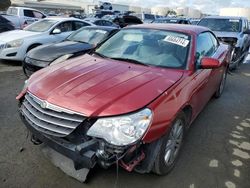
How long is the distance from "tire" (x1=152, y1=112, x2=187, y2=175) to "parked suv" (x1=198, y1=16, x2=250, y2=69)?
5.76m

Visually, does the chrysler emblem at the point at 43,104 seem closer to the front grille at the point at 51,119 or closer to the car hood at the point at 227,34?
the front grille at the point at 51,119

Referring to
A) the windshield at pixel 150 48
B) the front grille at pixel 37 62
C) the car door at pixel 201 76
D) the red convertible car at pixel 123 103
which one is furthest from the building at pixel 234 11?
the red convertible car at pixel 123 103

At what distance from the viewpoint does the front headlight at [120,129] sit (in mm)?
2240

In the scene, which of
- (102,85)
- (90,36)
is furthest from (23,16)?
(102,85)

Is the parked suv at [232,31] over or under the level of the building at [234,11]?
over

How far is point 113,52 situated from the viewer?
12.3 ft

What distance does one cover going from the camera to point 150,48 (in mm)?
3592

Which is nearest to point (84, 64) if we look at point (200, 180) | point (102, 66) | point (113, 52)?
point (102, 66)

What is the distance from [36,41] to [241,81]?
19.6 ft

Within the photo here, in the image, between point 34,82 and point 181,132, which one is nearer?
point 34,82

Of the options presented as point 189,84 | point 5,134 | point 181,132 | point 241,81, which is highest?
point 189,84

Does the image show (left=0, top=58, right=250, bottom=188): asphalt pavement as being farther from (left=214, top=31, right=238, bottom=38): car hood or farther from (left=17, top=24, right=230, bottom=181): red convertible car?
(left=214, top=31, right=238, bottom=38): car hood

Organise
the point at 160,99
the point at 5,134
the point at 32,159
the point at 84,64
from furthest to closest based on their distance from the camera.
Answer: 1. the point at 5,134
2. the point at 84,64
3. the point at 32,159
4. the point at 160,99

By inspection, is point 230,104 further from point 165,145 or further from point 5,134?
point 5,134
